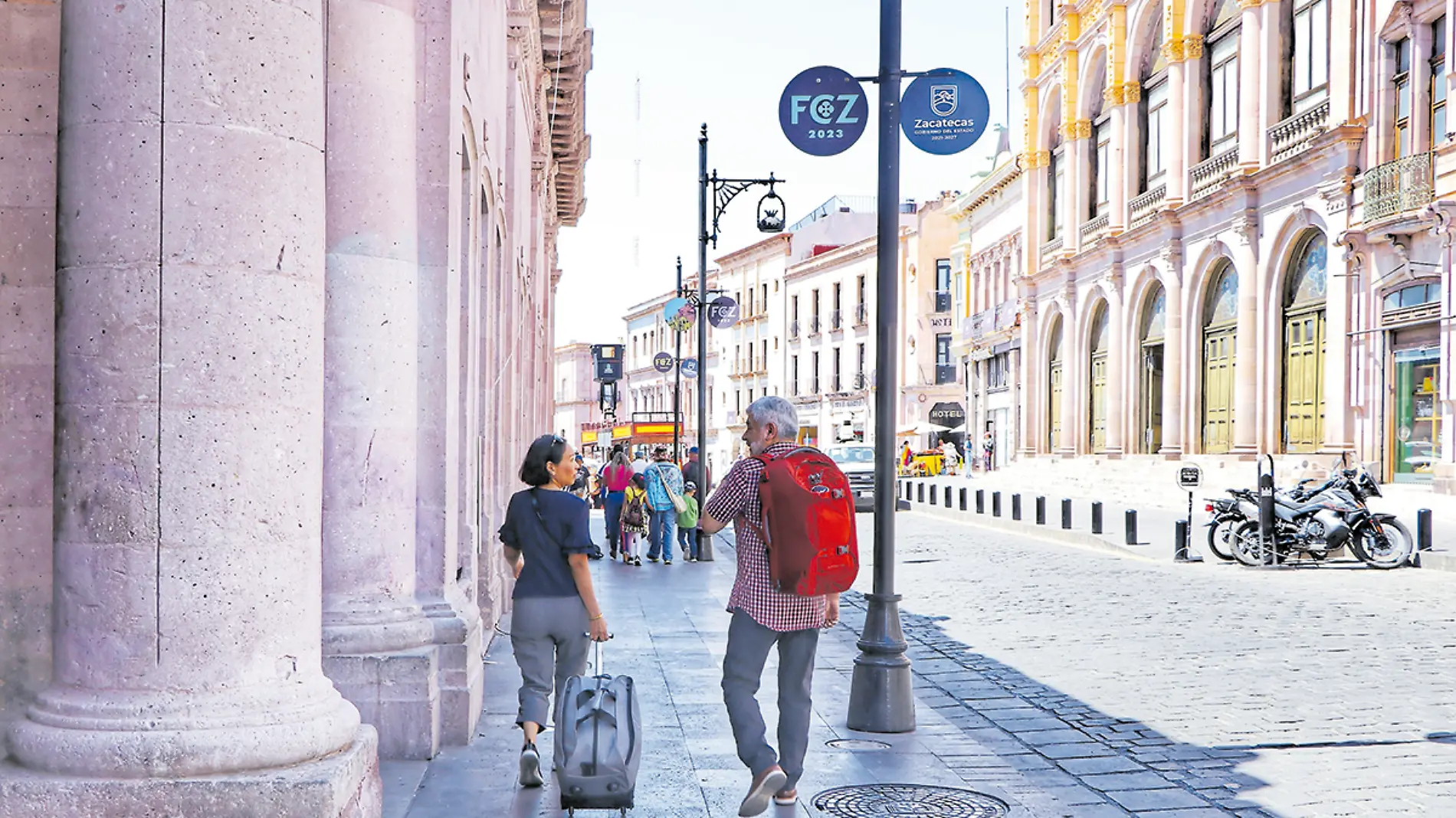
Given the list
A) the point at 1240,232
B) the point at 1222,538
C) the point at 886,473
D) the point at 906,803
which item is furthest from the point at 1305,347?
the point at 906,803

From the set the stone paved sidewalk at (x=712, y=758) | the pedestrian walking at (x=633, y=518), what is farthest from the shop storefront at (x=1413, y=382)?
the stone paved sidewalk at (x=712, y=758)

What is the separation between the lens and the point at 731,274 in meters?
91.4

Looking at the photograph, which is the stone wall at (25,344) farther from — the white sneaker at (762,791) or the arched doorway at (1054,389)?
the arched doorway at (1054,389)

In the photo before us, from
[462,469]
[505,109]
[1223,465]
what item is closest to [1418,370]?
[1223,465]

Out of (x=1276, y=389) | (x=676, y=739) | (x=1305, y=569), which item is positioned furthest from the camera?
(x=1276, y=389)

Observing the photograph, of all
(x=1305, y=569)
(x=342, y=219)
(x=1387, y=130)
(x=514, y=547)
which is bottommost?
(x=1305, y=569)

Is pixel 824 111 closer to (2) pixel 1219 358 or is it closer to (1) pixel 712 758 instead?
(1) pixel 712 758

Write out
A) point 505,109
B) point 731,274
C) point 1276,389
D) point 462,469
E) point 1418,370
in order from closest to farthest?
1. point 462,469
2. point 505,109
3. point 1418,370
4. point 1276,389
5. point 731,274

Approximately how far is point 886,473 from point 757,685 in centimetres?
234

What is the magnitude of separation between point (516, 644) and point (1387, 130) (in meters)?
24.8

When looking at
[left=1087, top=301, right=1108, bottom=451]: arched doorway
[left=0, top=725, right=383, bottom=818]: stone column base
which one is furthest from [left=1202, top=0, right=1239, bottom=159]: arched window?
[left=0, top=725, right=383, bottom=818]: stone column base

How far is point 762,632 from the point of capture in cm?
636

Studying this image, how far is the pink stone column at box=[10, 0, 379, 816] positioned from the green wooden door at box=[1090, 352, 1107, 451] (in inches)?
1578

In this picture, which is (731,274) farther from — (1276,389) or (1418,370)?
(1418,370)
